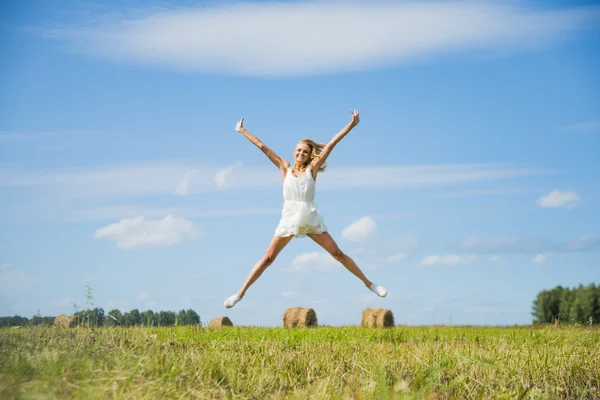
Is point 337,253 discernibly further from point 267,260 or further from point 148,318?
point 148,318

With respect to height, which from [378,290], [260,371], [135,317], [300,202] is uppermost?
[300,202]

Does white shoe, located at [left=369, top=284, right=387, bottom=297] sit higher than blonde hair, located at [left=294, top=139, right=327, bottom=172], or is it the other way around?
blonde hair, located at [left=294, top=139, right=327, bottom=172]

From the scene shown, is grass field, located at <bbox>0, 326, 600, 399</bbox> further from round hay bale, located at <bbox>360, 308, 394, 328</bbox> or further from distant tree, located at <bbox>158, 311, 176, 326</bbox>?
round hay bale, located at <bbox>360, 308, 394, 328</bbox>

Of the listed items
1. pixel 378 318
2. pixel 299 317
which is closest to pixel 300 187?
pixel 299 317

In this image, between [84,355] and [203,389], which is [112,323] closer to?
[84,355]

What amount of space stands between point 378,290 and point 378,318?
37.8ft

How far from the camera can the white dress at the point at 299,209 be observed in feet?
31.6

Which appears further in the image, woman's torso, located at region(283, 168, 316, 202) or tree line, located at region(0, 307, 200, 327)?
woman's torso, located at region(283, 168, 316, 202)

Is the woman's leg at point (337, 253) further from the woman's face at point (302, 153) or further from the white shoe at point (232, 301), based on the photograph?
the white shoe at point (232, 301)

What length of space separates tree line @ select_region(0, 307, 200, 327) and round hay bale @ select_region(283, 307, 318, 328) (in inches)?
391

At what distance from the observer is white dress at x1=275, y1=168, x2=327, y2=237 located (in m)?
9.62

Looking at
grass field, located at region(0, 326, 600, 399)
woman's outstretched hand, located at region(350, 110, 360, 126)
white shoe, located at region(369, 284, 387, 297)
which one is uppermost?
woman's outstretched hand, located at region(350, 110, 360, 126)

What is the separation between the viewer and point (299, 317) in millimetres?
21000

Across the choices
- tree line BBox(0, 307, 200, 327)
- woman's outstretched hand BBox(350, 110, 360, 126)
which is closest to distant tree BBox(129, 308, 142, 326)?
tree line BBox(0, 307, 200, 327)
